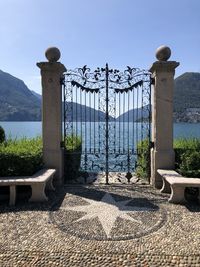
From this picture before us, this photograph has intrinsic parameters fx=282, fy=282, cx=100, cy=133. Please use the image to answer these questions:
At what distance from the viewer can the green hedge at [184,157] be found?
800cm

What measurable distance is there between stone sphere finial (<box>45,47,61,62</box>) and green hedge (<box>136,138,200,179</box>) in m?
4.14

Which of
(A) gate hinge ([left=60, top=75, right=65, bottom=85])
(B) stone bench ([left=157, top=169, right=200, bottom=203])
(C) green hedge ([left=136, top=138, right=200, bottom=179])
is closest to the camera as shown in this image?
(B) stone bench ([left=157, top=169, right=200, bottom=203])

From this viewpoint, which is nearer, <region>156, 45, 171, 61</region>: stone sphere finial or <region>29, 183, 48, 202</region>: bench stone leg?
<region>29, 183, 48, 202</region>: bench stone leg

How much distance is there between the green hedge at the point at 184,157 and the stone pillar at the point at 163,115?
9.9 inches

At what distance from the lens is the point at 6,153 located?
310 inches

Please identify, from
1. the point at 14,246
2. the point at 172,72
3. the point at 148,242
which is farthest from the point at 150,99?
the point at 14,246

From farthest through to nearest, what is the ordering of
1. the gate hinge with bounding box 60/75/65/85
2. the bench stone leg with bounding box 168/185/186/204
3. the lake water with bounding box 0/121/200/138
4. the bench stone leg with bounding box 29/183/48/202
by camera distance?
1. the lake water with bounding box 0/121/200/138
2. the gate hinge with bounding box 60/75/65/85
3. the bench stone leg with bounding box 29/183/48/202
4. the bench stone leg with bounding box 168/185/186/204

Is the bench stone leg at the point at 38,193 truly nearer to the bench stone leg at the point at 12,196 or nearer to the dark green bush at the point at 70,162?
the bench stone leg at the point at 12,196

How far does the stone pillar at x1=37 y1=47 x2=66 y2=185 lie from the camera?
339 inches

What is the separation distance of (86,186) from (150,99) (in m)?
3.42

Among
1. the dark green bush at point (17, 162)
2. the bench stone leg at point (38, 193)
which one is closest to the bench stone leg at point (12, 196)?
the bench stone leg at point (38, 193)

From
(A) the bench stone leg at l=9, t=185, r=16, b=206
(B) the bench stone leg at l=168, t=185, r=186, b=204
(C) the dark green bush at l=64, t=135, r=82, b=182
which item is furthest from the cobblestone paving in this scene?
(C) the dark green bush at l=64, t=135, r=82, b=182

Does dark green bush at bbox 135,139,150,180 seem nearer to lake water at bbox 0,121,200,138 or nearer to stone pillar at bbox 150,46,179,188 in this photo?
stone pillar at bbox 150,46,179,188

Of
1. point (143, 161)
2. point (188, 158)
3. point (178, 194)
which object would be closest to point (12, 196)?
point (178, 194)
